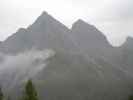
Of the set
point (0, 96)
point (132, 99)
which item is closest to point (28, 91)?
point (0, 96)

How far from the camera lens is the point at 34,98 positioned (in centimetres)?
6000

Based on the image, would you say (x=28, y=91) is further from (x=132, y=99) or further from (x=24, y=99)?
(x=132, y=99)

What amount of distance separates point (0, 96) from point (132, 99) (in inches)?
1814

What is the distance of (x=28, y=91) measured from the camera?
59.8 meters

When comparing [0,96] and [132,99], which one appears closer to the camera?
[0,96]

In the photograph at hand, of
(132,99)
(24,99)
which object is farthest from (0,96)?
(132,99)

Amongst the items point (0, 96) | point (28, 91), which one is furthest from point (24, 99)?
point (0, 96)

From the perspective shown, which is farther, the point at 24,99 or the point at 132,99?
the point at 132,99

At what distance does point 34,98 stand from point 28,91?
2062 mm

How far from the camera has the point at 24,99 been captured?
60125 millimetres

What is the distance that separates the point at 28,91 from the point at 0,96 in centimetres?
798

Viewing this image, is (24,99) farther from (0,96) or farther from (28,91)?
(0,96)

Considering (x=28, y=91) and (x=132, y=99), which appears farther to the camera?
(x=132, y=99)

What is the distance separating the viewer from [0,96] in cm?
6319
